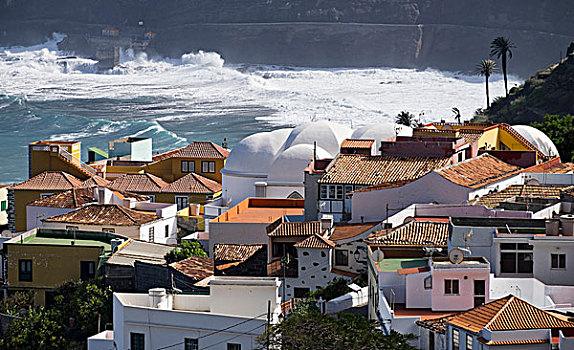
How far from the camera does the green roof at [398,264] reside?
1466 cm

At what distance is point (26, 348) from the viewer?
19609 mm

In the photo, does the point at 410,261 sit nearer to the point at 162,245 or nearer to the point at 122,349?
the point at 122,349

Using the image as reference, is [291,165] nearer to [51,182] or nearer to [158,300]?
[51,182]

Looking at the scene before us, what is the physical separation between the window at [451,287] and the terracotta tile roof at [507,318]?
5.45 feet

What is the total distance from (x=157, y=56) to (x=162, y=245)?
477ft

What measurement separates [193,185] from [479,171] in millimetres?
12817

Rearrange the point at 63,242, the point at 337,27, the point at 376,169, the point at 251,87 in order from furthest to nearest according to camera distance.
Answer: the point at 337,27, the point at 251,87, the point at 63,242, the point at 376,169

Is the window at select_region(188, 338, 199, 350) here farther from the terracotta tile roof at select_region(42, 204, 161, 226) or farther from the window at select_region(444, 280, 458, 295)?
the terracotta tile roof at select_region(42, 204, 161, 226)

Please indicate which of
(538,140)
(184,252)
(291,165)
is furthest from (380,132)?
(184,252)

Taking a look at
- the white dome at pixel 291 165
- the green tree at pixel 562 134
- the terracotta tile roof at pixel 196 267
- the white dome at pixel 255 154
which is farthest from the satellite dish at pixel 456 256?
the green tree at pixel 562 134

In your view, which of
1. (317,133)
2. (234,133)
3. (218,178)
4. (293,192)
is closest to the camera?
(293,192)

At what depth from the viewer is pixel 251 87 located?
118 meters

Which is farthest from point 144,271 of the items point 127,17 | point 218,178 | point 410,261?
point 127,17

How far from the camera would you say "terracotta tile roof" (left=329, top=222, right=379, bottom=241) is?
19.6 metres
